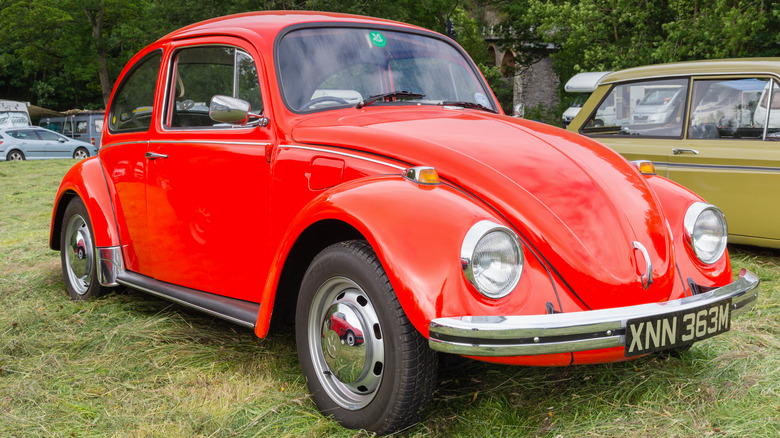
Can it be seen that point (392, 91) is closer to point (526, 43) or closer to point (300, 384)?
point (300, 384)

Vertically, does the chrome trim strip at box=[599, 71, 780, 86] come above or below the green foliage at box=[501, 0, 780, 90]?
below

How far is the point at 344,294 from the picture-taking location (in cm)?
288

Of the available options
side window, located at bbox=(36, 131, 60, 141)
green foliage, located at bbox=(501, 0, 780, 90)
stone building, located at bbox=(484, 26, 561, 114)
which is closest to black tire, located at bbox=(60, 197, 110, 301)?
green foliage, located at bbox=(501, 0, 780, 90)

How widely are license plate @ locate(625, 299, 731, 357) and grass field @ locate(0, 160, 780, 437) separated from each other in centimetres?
40

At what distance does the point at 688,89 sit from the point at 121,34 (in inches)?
1168

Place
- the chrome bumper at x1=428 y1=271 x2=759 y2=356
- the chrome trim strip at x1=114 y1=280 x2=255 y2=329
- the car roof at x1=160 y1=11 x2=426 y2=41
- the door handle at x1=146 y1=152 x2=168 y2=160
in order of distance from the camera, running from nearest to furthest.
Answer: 1. the chrome bumper at x1=428 y1=271 x2=759 y2=356
2. the chrome trim strip at x1=114 y1=280 x2=255 y2=329
3. the car roof at x1=160 y1=11 x2=426 y2=41
4. the door handle at x1=146 y1=152 x2=168 y2=160

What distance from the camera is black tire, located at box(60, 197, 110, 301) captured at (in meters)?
4.79

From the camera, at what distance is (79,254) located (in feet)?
16.1

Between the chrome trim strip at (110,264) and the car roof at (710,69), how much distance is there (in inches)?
188

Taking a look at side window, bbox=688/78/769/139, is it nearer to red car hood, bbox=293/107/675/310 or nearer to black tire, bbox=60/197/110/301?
red car hood, bbox=293/107/675/310

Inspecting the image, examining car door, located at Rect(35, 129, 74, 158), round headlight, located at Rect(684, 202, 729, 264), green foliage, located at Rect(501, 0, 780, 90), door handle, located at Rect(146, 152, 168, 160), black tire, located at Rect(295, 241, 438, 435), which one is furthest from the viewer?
car door, located at Rect(35, 129, 74, 158)

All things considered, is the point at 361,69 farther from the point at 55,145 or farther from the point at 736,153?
the point at 55,145

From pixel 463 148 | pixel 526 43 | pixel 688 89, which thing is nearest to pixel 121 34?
pixel 526 43

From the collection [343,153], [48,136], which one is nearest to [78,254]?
[343,153]
